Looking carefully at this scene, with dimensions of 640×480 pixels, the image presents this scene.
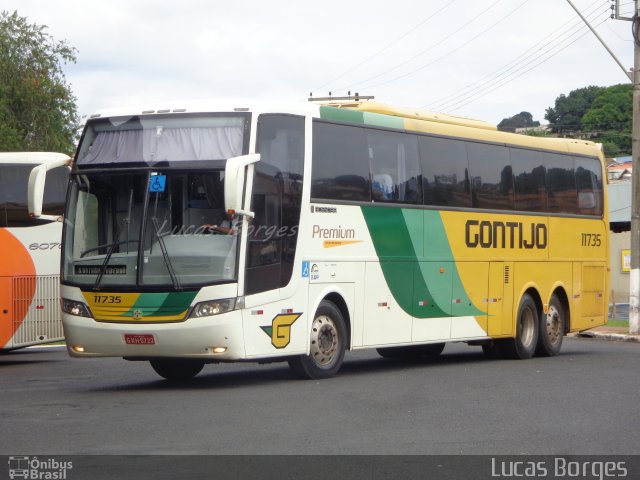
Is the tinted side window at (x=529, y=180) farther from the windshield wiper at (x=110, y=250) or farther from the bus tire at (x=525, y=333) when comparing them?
the windshield wiper at (x=110, y=250)

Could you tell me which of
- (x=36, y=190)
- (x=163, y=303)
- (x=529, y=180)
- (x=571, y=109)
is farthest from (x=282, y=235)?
(x=571, y=109)

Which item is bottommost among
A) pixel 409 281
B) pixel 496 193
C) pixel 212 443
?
pixel 212 443

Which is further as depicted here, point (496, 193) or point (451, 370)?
point (496, 193)

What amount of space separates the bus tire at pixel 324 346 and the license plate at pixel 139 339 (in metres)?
2.11

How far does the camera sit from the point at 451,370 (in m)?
18.6

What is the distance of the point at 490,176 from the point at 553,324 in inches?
135

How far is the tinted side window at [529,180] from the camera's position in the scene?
2167 centimetres

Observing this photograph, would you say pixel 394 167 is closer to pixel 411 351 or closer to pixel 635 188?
pixel 411 351

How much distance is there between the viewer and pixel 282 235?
1579cm

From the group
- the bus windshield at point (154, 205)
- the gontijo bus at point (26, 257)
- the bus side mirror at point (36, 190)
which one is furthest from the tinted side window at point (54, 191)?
the bus side mirror at point (36, 190)
